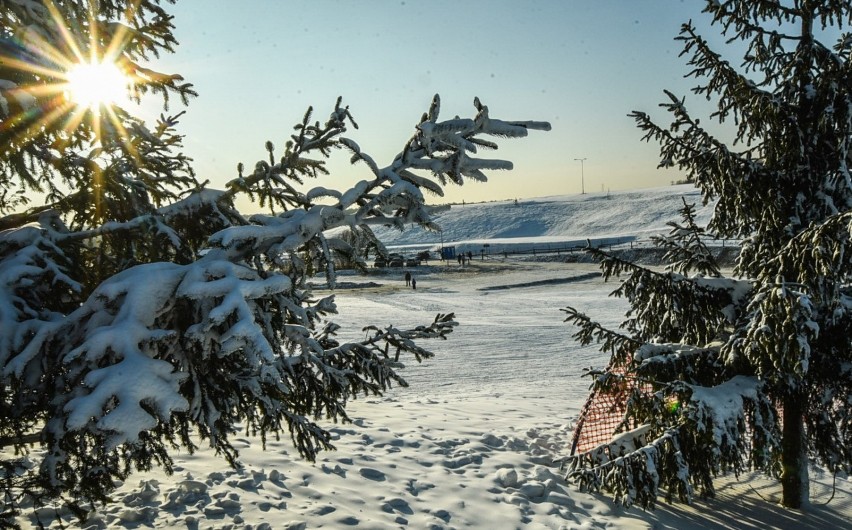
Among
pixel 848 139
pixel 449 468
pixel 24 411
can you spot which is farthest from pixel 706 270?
pixel 24 411

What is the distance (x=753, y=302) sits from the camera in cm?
500

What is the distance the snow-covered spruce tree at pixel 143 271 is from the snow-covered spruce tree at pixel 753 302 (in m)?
2.58

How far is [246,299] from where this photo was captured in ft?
10.3

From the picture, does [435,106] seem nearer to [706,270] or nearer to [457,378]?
[706,270]

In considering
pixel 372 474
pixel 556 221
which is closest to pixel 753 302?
pixel 372 474

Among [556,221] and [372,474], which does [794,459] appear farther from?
[556,221]

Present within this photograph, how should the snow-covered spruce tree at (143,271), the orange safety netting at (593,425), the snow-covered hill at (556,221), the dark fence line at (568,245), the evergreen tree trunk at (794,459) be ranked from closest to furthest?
1. the snow-covered spruce tree at (143,271)
2. the evergreen tree trunk at (794,459)
3. the orange safety netting at (593,425)
4. the dark fence line at (568,245)
5. the snow-covered hill at (556,221)

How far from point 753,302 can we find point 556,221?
9558 centimetres

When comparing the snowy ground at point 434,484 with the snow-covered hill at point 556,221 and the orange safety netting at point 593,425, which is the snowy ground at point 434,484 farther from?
the snow-covered hill at point 556,221

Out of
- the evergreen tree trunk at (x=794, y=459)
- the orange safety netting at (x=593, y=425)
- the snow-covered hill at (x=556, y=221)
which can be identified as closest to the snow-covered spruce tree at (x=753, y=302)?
the evergreen tree trunk at (x=794, y=459)

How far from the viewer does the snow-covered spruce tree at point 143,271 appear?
295 centimetres

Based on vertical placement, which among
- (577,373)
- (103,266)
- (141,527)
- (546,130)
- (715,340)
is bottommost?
(577,373)

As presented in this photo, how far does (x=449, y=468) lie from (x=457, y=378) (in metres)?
6.32

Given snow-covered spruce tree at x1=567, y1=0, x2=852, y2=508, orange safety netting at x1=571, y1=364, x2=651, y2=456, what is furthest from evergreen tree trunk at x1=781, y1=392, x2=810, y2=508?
orange safety netting at x1=571, y1=364, x2=651, y2=456
